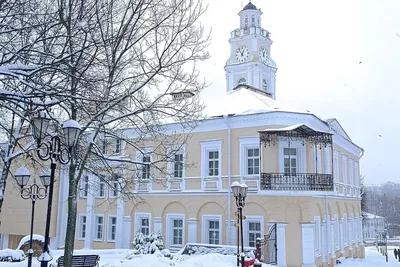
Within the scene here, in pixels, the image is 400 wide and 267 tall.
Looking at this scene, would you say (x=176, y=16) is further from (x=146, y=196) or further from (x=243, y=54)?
(x=243, y=54)

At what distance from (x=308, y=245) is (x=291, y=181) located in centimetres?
294

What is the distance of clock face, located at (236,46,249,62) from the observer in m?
46.4

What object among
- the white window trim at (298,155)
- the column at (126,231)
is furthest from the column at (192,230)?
the white window trim at (298,155)

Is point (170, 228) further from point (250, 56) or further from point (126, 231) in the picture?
point (250, 56)

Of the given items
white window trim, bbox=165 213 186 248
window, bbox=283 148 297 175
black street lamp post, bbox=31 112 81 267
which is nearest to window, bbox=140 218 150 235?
white window trim, bbox=165 213 186 248

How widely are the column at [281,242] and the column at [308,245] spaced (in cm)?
85

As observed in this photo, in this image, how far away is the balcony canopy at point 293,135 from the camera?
1878 centimetres

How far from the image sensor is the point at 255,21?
47.5 metres

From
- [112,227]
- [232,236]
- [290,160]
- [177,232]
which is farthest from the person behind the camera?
[112,227]

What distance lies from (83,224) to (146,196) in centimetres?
501

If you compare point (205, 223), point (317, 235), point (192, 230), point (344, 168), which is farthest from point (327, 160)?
point (192, 230)

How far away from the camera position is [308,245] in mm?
19094

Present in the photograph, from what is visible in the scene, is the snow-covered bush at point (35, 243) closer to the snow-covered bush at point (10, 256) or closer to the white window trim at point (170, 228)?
the snow-covered bush at point (10, 256)

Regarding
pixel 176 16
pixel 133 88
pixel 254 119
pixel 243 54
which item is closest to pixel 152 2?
pixel 176 16
